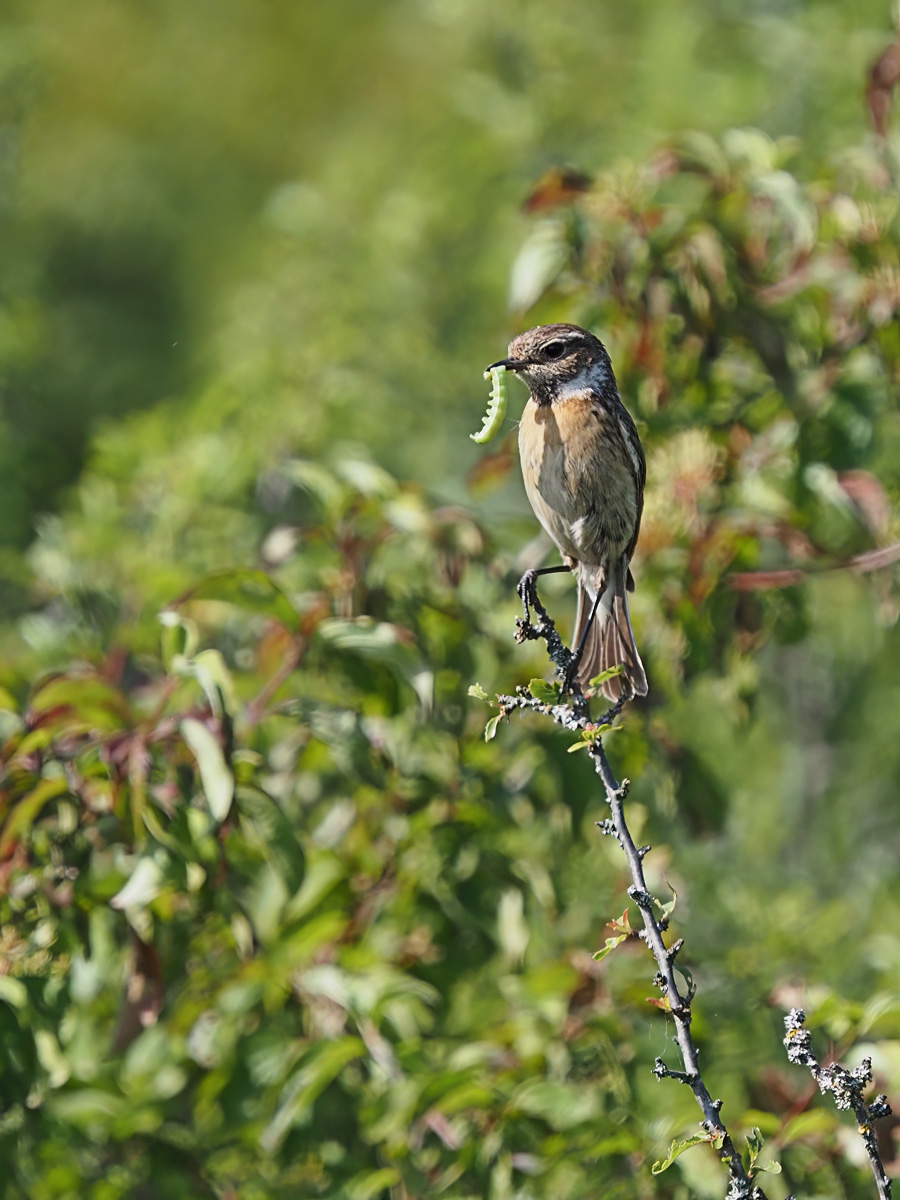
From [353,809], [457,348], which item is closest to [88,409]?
[457,348]

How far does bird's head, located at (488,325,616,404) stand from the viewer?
3.16 metres

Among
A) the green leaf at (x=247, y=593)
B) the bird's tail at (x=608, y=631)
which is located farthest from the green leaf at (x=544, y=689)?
the green leaf at (x=247, y=593)

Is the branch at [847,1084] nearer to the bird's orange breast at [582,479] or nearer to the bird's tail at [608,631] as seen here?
the bird's tail at [608,631]

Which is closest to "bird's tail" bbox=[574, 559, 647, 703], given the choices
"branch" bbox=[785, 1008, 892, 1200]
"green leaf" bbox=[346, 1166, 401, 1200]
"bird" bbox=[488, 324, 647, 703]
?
"bird" bbox=[488, 324, 647, 703]

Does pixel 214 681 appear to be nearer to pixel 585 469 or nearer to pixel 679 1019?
pixel 585 469

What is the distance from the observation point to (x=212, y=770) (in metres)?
2.75

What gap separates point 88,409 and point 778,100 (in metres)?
4.64

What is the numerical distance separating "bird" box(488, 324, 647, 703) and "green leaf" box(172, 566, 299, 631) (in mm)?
586

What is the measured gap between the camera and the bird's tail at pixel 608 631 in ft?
10.00

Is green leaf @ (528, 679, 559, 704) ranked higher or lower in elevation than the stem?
higher

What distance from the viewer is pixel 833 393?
3.62 m

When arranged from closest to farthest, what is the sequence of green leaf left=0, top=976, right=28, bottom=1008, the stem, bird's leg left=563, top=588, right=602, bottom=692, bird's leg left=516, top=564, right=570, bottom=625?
the stem → bird's leg left=563, top=588, right=602, bottom=692 → bird's leg left=516, top=564, right=570, bottom=625 → green leaf left=0, top=976, right=28, bottom=1008

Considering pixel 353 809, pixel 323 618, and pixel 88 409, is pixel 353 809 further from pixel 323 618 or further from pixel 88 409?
pixel 88 409

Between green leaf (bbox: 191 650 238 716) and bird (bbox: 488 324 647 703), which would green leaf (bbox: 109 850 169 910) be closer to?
green leaf (bbox: 191 650 238 716)
